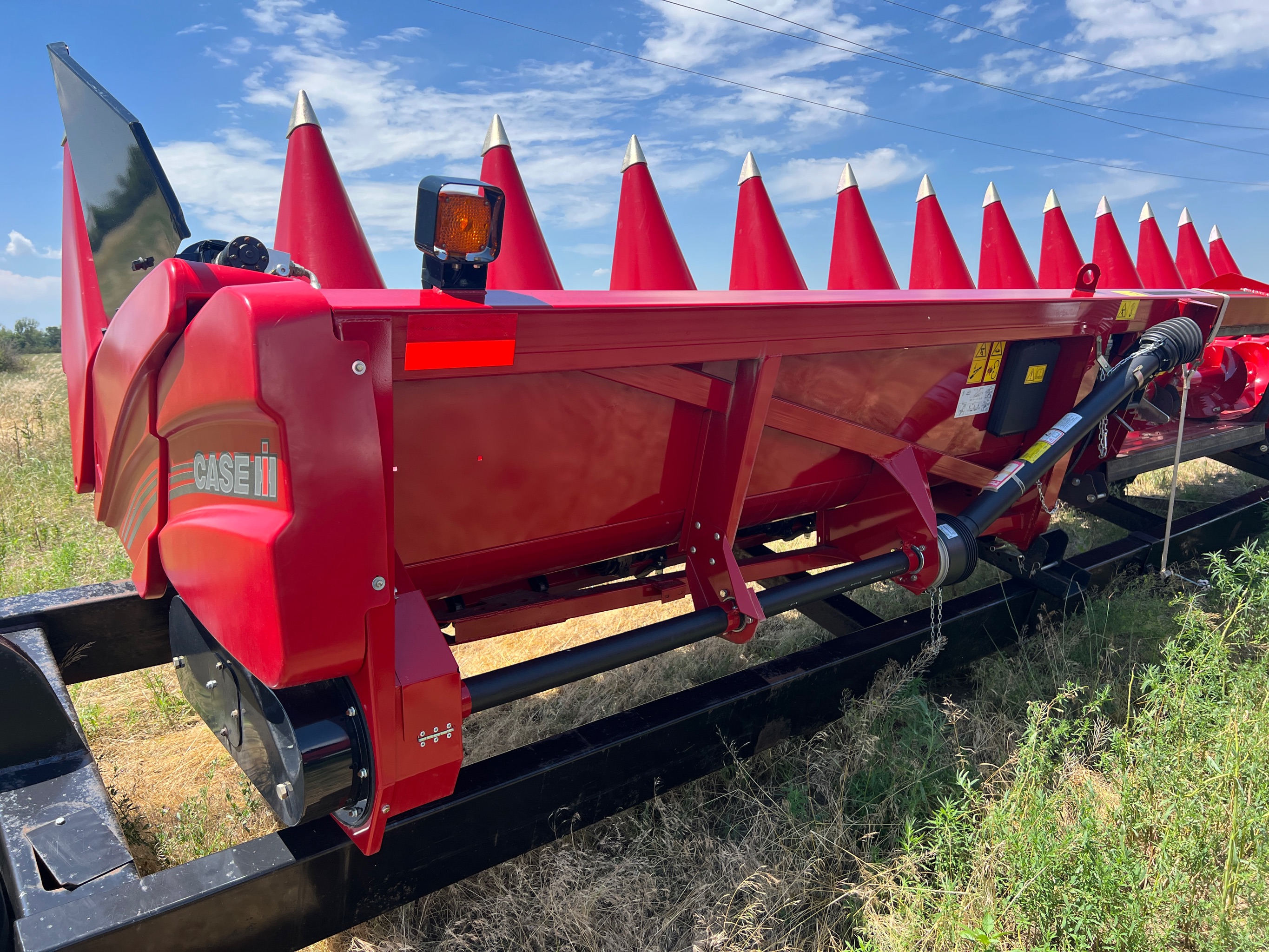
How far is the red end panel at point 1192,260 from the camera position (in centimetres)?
678

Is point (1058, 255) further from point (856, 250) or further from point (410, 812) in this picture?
point (410, 812)

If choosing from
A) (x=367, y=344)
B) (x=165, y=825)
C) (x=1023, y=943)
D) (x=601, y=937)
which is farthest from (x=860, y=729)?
(x=165, y=825)

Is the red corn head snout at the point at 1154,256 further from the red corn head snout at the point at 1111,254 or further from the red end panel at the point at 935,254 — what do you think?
the red end panel at the point at 935,254

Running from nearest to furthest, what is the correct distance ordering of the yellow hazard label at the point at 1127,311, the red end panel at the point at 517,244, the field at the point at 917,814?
the field at the point at 917,814
the red end panel at the point at 517,244
the yellow hazard label at the point at 1127,311

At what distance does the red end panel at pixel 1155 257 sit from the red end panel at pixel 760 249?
4055 millimetres

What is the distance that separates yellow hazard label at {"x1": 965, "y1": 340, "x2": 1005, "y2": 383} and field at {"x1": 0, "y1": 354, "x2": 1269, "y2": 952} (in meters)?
1.02

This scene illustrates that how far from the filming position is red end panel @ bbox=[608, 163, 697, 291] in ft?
9.96

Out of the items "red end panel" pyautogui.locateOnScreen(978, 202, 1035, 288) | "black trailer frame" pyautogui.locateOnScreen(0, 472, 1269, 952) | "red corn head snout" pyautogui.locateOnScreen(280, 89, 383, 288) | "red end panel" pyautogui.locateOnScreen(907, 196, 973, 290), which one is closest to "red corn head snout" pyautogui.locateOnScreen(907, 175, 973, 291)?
"red end panel" pyautogui.locateOnScreen(907, 196, 973, 290)

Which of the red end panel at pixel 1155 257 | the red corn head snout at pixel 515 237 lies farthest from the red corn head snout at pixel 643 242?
the red end panel at pixel 1155 257

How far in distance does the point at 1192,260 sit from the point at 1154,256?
114 cm

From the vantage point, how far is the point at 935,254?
4289 mm

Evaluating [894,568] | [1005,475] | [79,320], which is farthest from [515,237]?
[1005,475]

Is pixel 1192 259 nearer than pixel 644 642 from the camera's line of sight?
No

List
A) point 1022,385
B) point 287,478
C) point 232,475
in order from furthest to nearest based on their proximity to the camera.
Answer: point 1022,385 → point 232,475 → point 287,478
